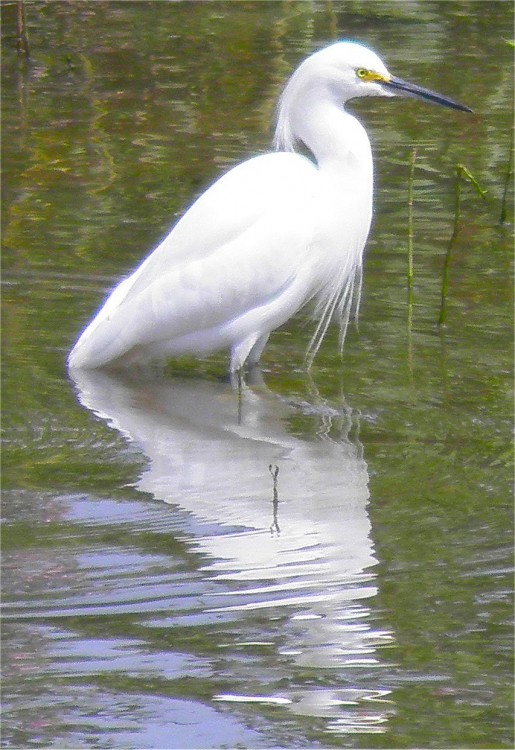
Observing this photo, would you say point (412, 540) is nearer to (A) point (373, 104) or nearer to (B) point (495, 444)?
(B) point (495, 444)

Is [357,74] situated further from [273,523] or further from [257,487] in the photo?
[273,523]

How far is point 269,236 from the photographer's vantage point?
452 centimetres

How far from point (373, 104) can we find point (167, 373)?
11.3 feet

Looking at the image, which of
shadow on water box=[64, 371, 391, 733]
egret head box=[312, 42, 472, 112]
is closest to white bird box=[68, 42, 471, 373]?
egret head box=[312, 42, 472, 112]

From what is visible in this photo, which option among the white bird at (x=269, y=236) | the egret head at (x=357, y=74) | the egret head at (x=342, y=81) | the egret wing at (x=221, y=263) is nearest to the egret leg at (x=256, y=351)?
the white bird at (x=269, y=236)

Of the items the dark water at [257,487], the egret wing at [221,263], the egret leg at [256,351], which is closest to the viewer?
the dark water at [257,487]

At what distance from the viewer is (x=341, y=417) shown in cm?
439

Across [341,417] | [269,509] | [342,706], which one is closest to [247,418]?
[341,417]

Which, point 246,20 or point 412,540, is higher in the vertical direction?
point 246,20

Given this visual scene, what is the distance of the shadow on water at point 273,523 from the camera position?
2.88 metres

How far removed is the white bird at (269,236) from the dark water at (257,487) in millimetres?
202

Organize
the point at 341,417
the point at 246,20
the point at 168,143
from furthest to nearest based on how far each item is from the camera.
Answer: the point at 246,20 < the point at 168,143 < the point at 341,417

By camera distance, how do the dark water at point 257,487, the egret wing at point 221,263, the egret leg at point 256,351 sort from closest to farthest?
1. the dark water at point 257,487
2. the egret wing at point 221,263
3. the egret leg at point 256,351

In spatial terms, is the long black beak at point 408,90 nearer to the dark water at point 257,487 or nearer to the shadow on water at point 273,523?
the dark water at point 257,487
